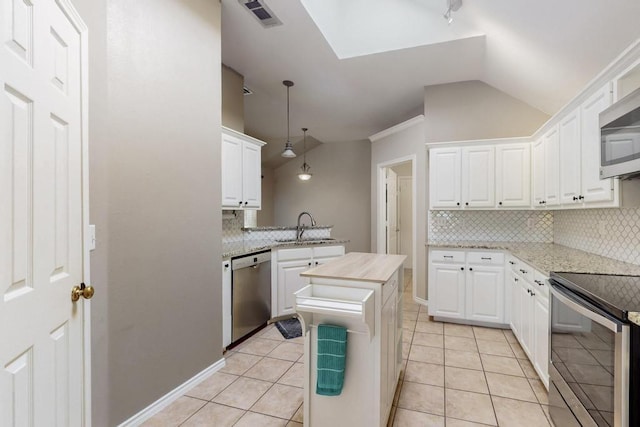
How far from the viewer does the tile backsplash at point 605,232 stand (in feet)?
7.33

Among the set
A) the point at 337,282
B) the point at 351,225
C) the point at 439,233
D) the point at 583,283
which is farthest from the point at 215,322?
the point at 351,225

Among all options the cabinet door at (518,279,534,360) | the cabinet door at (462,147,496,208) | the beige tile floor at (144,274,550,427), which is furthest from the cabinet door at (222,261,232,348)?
the cabinet door at (462,147,496,208)

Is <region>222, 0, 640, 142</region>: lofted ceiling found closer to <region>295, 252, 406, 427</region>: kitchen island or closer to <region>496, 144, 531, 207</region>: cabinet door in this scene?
<region>496, 144, 531, 207</region>: cabinet door

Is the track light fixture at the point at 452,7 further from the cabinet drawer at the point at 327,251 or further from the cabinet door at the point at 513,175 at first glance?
the cabinet drawer at the point at 327,251

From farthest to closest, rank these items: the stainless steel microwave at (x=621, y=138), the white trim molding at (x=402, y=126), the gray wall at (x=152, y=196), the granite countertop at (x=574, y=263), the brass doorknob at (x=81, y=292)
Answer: the white trim molding at (x=402, y=126) → the granite countertop at (x=574, y=263) → the gray wall at (x=152, y=196) → the stainless steel microwave at (x=621, y=138) → the brass doorknob at (x=81, y=292)

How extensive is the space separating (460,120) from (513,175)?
0.97 metres

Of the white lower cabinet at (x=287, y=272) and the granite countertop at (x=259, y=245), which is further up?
the granite countertop at (x=259, y=245)

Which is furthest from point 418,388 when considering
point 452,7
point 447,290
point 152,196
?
point 452,7

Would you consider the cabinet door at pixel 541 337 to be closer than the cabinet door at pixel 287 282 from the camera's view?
Yes

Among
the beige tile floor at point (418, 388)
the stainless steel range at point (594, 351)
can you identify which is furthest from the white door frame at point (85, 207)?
the stainless steel range at point (594, 351)

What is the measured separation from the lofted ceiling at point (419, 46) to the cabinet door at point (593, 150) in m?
0.37

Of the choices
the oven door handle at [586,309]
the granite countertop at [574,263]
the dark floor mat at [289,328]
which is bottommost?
the dark floor mat at [289,328]

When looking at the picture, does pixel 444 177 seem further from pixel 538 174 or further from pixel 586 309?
pixel 586 309

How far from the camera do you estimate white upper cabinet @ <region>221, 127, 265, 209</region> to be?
3.21 m
